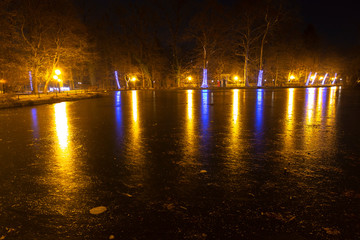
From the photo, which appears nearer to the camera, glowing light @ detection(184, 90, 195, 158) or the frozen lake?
the frozen lake

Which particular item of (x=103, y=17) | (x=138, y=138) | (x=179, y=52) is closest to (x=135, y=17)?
(x=103, y=17)

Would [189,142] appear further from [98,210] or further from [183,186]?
[98,210]

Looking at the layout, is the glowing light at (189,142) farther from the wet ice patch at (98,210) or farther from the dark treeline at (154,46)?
the dark treeline at (154,46)

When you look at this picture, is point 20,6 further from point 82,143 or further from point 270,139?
point 270,139

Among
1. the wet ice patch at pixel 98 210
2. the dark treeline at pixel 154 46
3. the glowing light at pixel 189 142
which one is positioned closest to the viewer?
the wet ice patch at pixel 98 210

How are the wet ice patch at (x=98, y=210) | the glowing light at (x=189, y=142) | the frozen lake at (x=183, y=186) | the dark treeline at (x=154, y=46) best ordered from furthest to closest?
the dark treeline at (x=154, y=46) → the glowing light at (x=189, y=142) → the wet ice patch at (x=98, y=210) → the frozen lake at (x=183, y=186)

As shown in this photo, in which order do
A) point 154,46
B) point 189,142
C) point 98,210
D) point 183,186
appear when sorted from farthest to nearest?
point 154,46
point 189,142
point 183,186
point 98,210

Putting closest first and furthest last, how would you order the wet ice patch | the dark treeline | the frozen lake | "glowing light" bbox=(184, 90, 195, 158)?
the frozen lake
the wet ice patch
"glowing light" bbox=(184, 90, 195, 158)
the dark treeline

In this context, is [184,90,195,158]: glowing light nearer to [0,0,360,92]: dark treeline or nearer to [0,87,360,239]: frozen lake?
[0,87,360,239]: frozen lake

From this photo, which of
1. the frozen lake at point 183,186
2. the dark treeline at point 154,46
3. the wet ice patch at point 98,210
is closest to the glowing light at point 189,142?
the frozen lake at point 183,186

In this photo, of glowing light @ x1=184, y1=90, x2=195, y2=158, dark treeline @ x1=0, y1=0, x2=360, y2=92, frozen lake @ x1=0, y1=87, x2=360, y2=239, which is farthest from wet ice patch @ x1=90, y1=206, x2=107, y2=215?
dark treeline @ x1=0, y1=0, x2=360, y2=92

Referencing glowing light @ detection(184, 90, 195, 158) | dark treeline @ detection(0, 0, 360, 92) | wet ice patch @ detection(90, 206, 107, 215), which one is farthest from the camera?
dark treeline @ detection(0, 0, 360, 92)

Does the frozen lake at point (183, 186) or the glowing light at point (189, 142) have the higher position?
the glowing light at point (189, 142)

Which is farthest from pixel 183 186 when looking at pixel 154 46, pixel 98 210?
pixel 154 46
